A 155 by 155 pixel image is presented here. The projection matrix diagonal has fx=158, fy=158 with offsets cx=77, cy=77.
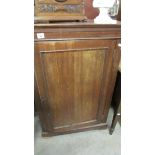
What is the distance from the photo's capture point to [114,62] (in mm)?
1185

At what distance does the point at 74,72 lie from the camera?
45.9 inches

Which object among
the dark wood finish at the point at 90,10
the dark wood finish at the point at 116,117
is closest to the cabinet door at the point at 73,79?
the dark wood finish at the point at 116,117

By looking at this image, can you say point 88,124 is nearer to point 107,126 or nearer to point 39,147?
point 107,126

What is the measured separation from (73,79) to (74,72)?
61 millimetres

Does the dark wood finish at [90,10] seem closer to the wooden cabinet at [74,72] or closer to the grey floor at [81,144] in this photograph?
the wooden cabinet at [74,72]

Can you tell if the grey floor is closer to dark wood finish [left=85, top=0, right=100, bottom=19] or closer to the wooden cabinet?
the wooden cabinet

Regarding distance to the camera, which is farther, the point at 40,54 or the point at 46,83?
the point at 46,83

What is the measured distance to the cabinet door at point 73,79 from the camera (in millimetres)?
1059

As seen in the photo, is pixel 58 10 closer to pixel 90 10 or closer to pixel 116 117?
pixel 90 10

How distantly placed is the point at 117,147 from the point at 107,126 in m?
0.23
